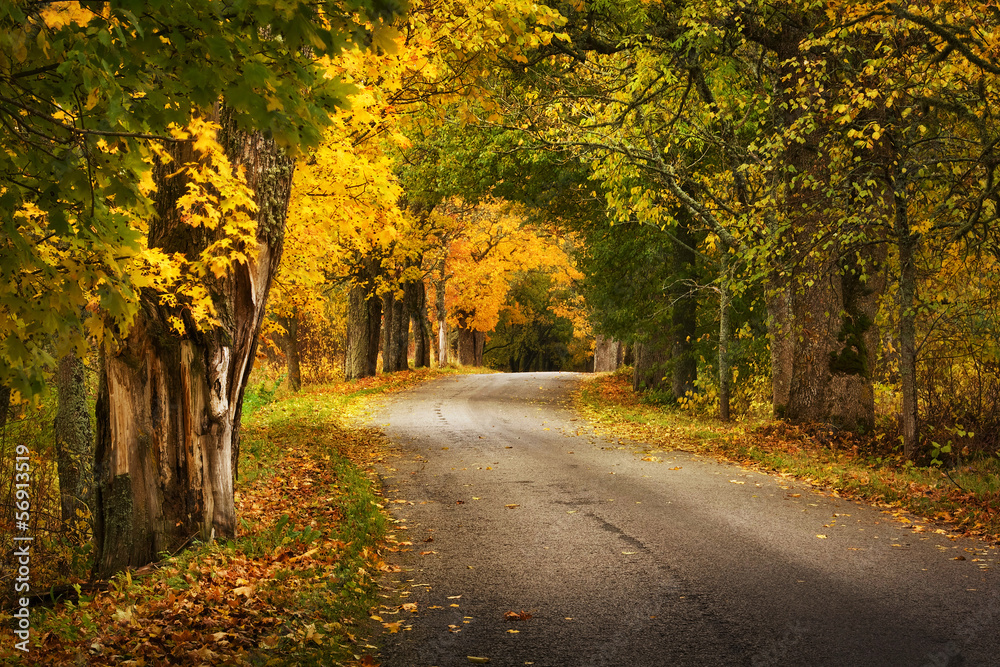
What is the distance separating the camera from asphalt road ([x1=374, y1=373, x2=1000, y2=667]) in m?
4.93

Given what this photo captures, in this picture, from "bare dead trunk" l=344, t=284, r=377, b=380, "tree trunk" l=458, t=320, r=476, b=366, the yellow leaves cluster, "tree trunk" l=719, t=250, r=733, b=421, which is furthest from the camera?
"tree trunk" l=458, t=320, r=476, b=366

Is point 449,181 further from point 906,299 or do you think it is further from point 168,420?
point 168,420

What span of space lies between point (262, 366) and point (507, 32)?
65.9 feet

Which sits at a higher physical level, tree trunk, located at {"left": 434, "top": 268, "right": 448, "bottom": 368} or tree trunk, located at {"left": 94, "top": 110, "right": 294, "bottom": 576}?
tree trunk, located at {"left": 434, "top": 268, "right": 448, "bottom": 368}

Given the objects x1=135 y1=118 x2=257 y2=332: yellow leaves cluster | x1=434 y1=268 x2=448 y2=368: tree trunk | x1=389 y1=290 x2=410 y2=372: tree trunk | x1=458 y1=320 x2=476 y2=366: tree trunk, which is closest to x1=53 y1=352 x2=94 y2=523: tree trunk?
x1=135 y1=118 x2=257 y2=332: yellow leaves cluster

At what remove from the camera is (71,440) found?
8.77m

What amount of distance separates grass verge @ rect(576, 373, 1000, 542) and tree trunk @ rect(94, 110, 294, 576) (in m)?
7.43

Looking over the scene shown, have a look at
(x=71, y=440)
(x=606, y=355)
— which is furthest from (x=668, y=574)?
(x=606, y=355)

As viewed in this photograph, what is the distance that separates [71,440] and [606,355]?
122 feet

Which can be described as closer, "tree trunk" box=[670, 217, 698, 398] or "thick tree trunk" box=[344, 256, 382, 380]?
"tree trunk" box=[670, 217, 698, 398]

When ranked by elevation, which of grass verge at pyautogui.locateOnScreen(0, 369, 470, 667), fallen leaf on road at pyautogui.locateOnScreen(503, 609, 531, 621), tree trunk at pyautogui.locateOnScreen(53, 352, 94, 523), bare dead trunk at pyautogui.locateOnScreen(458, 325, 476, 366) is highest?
bare dead trunk at pyautogui.locateOnScreen(458, 325, 476, 366)

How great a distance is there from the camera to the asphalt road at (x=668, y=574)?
4930mm

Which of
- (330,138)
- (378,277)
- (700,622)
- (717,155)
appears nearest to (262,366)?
(378,277)

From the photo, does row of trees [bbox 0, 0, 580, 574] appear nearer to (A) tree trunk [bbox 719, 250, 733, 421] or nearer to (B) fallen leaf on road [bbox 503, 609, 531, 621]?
(B) fallen leaf on road [bbox 503, 609, 531, 621]
